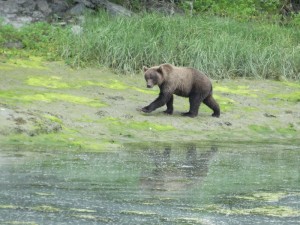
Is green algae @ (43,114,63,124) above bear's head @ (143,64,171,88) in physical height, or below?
below

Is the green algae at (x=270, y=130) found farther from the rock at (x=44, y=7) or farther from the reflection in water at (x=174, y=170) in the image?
the rock at (x=44, y=7)

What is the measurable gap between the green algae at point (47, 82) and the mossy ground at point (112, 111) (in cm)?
1

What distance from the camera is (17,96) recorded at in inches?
619

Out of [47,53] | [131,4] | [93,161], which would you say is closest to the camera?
[93,161]

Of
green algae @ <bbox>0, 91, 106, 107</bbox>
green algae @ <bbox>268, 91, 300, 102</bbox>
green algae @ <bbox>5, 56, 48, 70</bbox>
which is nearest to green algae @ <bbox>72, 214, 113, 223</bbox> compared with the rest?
green algae @ <bbox>0, 91, 106, 107</bbox>

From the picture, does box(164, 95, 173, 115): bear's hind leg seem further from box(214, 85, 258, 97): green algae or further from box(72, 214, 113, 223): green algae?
box(72, 214, 113, 223): green algae

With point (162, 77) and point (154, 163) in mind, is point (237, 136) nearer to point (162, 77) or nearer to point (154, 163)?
point (162, 77)

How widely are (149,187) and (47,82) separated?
8.26 m

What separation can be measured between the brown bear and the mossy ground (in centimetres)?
25

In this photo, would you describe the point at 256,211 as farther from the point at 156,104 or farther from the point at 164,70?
the point at 164,70

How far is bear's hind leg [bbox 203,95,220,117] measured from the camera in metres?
16.6

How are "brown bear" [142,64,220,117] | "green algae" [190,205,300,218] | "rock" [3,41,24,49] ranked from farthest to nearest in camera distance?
"rock" [3,41,24,49] < "brown bear" [142,64,220,117] < "green algae" [190,205,300,218]

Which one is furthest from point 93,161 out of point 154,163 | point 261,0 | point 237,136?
point 261,0

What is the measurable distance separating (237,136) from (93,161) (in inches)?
186
